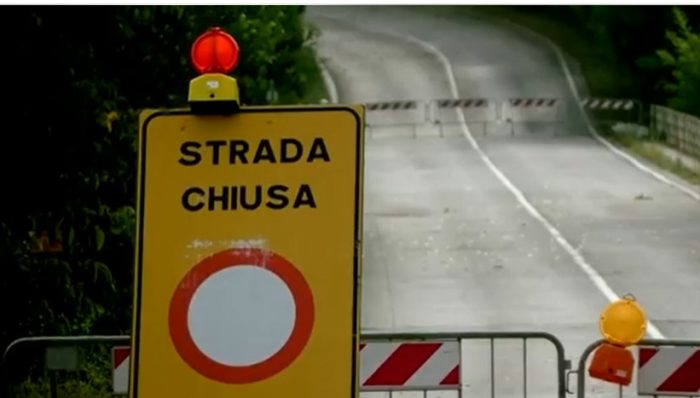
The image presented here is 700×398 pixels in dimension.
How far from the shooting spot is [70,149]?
9.18 metres

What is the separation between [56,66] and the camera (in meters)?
8.88

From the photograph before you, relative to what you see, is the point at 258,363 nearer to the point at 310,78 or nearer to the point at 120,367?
the point at 120,367

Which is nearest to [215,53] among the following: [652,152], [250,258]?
[250,258]

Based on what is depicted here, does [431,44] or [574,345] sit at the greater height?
[431,44]

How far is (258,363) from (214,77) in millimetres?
788

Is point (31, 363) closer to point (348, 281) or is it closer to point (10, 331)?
Result: point (10, 331)

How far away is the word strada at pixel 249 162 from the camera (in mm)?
5070

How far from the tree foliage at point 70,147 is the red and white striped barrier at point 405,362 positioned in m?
1.47

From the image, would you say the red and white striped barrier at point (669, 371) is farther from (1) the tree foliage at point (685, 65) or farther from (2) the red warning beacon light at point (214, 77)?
(1) the tree foliage at point (685, 65)

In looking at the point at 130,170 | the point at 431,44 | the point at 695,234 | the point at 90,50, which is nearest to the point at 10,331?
the point at 130,170

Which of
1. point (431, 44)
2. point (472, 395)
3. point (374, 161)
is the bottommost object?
point (472, 395)

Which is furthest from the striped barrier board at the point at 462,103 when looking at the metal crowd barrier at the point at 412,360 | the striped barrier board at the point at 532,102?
the metal crowd barrier at the point at 412,360

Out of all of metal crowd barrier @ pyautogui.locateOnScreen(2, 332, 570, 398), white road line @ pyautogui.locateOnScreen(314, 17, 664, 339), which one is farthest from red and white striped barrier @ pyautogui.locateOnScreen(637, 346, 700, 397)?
white road line @ pyautogui.locateOnScreen(314, 17, 664, 339)

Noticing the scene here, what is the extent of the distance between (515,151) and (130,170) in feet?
104
